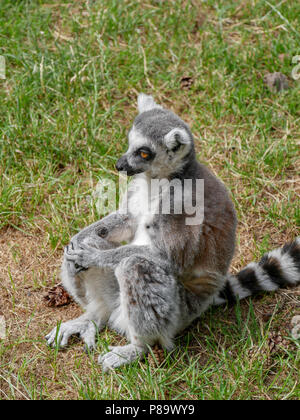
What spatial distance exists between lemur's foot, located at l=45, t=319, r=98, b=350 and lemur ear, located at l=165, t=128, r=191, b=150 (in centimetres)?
148

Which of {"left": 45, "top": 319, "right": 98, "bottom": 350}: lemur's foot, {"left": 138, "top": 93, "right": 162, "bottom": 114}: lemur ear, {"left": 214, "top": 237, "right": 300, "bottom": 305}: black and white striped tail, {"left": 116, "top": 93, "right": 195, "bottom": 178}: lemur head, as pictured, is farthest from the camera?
{"left": 138, "top": 93, "right": 162, "bottom": 114}: lemur ear

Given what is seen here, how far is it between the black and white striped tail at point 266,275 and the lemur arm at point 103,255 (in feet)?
2.86

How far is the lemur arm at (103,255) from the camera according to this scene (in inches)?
164

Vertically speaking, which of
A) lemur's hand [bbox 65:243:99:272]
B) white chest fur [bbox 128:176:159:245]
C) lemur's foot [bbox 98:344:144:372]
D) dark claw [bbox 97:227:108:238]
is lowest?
lemur's foot [bbox 98:344:144:372]

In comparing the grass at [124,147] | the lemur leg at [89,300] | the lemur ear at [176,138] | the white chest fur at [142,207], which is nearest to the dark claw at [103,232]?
the white chest fur at [142,207]

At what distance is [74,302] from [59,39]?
3510 mm

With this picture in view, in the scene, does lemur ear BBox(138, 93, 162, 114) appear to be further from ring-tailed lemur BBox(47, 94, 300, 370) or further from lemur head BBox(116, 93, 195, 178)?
lemur head BBox(116, 93, 195, 178)

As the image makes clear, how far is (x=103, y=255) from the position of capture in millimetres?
4211

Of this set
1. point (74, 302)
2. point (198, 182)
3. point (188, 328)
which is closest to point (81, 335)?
point (74, 302)

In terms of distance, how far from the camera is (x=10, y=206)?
540cm

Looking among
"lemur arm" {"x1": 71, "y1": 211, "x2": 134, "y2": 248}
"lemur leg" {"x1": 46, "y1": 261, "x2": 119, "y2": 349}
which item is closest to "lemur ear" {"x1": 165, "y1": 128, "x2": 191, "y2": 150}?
"lemur arm" {"x1": 71, "y1": 211, "x2": 134, "y2": 248}

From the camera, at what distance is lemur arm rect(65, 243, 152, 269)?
4.16 meters

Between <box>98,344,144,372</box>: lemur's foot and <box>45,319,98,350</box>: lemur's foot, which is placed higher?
<box>45,319,98,350</box>: lemur's foot

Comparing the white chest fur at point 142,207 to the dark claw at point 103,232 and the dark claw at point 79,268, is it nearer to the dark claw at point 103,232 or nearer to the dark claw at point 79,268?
the dark claw at point 103,232
